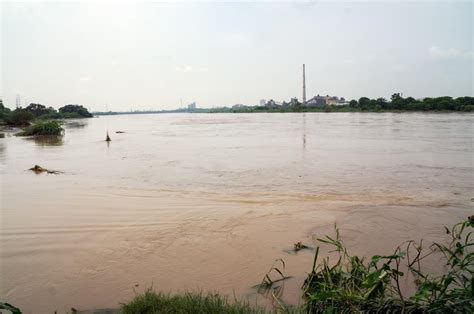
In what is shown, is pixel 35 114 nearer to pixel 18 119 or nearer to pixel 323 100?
pixel 18 119

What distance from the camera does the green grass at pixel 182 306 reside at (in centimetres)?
297

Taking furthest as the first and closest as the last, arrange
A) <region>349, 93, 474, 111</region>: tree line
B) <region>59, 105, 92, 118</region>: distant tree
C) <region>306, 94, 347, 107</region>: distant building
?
1. <region>306, 94, 347, 107</region>: distant building
2. <region>59, 105, 92, 118</region>: distant tree
3. <region>349, 93, 474, 111</region>: tree line

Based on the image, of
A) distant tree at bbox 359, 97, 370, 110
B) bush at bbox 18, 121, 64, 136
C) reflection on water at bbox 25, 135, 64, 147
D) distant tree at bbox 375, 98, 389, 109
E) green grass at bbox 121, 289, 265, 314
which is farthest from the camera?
distant tree at bbox 359, 97, 370, 110

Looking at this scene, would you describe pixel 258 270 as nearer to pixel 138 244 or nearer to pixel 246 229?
pixel 246 229

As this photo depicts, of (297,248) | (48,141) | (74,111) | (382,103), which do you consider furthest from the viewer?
(74,111)

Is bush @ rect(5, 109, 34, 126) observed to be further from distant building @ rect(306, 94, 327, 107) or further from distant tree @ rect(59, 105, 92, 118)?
distant building @ rect(306, 94, 327, 107)

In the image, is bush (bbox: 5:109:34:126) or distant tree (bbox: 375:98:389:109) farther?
distant tree (bbox: 375:98:389:109)

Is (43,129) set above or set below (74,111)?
below

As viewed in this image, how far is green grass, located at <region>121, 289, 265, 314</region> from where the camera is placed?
9.76 feet

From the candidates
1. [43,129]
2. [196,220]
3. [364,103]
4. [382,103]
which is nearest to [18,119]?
[43,129]

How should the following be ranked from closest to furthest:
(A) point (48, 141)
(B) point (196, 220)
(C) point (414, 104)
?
1. (B) point (196, 220)
2. (A) point (48, 141)
3. (C) point (414, 104)

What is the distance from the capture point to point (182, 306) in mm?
3037

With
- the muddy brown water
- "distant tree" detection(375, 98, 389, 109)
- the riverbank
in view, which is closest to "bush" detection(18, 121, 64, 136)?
the muddy brown water

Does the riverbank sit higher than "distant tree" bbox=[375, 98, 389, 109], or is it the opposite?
"distant tree" bbox=[375, 98, 389, 109]
